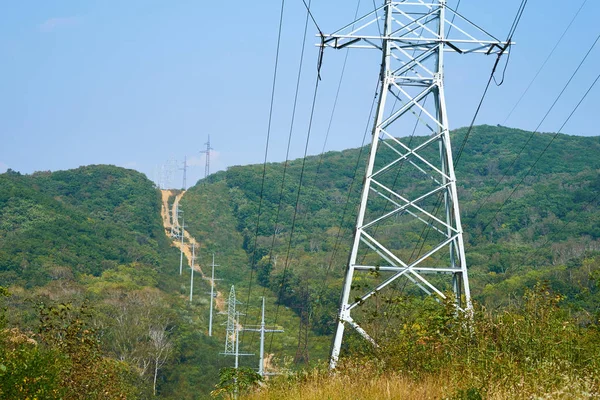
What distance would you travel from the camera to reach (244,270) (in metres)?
80.2

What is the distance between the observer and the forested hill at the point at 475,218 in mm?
50625

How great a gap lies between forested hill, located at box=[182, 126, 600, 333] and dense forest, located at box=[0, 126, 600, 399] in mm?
276

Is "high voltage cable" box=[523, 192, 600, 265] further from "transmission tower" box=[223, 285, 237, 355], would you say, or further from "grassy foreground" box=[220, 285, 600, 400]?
"grassy foreground" box=[220, 285, 600, 400]

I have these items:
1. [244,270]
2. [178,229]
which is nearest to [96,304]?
[244,270]

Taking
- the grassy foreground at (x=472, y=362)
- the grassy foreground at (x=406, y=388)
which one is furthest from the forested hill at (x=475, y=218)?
the grassy foreground at (x=406, y=388)

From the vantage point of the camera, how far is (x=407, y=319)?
30.3ft

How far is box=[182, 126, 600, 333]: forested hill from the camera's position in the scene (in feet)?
166

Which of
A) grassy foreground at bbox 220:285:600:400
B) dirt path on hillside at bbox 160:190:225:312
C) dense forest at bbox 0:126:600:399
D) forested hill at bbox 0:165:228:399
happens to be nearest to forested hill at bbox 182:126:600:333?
dense forest at bbox 0:126:600:399

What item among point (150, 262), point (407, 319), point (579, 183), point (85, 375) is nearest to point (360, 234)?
point (407, 319)

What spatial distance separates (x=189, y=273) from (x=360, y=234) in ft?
219

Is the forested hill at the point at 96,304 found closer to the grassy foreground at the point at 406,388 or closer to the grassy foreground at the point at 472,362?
the grassy foreground at the point at 406,388

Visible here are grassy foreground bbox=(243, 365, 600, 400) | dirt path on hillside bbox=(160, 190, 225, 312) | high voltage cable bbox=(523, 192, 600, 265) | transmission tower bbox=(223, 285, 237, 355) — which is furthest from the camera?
dirt path on hillside bbox=(160, 190, 225, 312)

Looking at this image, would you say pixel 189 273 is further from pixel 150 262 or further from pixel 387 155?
pixel 387 155

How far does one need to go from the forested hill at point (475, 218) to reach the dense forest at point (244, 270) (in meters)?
0.28
